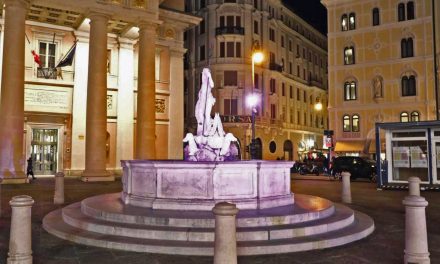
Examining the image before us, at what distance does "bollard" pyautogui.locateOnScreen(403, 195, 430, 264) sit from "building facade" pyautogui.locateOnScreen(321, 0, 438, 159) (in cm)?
2758

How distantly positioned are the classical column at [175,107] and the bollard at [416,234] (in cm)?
2557

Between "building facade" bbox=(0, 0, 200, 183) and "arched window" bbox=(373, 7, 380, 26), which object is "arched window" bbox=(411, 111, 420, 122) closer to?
"arched window" bbox=(373, 7, 380, 26)

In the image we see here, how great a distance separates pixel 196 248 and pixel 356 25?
112 ft

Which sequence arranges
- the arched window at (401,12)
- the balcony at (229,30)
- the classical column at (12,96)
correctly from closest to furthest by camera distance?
the classical column at (12,96) < the arched window at (401,12) < the balcony at (229,30)

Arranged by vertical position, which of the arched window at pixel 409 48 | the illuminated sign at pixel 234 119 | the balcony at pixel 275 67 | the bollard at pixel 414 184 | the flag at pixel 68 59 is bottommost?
the bollard at pixel 414 184

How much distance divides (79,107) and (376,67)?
25.3 m

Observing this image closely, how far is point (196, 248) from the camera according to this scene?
6738mm

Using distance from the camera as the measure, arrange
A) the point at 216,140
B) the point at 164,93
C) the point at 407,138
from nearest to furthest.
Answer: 1. the point at 216,140
2. the point at 407,138
3. the point at 164,93

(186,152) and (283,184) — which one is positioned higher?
(186,152)

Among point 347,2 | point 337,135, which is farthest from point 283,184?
point 347,2

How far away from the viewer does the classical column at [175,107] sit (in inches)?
1220

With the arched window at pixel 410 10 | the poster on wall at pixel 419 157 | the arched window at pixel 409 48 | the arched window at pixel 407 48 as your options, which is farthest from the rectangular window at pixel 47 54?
the arched window at pixel 410 10

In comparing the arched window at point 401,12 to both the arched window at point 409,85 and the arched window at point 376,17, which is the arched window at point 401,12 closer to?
the arched window at point 376,17

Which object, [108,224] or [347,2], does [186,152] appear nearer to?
[108,224]
